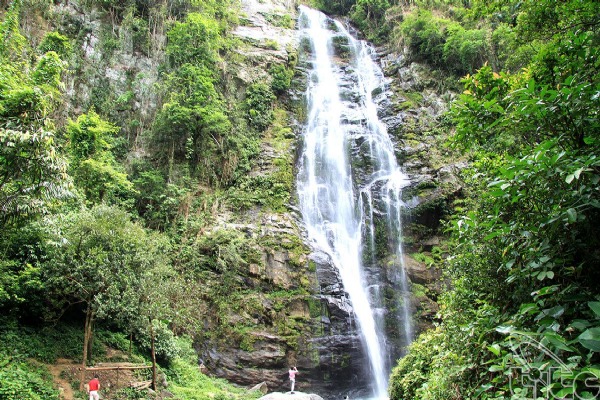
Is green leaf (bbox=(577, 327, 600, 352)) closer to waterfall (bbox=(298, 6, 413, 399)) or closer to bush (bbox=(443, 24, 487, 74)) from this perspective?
waterfall (bbox=(298, 6, 413, 399))

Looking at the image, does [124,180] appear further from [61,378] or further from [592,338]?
[592,338]

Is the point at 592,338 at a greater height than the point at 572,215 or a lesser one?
lesser

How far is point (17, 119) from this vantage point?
7.58m

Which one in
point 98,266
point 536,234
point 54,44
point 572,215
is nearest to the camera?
point 572,215

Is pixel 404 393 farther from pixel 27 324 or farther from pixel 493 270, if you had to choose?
pixel 27 324

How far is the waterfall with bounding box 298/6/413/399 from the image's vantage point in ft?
56.9

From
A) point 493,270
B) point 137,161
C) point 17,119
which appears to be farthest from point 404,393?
point 137,161

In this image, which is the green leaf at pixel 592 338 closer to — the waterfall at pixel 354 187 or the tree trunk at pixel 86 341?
the tree trunk at pixel 86 341

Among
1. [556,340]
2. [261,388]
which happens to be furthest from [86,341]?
[556,340]

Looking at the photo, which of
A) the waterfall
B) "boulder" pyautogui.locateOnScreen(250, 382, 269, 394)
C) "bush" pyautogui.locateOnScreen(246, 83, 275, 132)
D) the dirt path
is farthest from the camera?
"bush" pyautogui.locateOnScreen(246, 83, 275, 132)

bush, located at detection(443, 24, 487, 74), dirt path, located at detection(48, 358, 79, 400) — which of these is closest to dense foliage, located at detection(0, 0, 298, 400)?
dirt path, located at detection(48, 358, 79, 400)

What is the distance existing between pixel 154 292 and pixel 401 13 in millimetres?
30466

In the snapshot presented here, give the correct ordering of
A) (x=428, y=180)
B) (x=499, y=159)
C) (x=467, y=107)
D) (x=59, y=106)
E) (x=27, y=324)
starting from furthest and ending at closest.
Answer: (x=428, y=180), (x=59, y=106), (x=27, y=324), (x=499, y=159), (x=467, y=107)

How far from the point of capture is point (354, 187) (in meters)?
Result: 21.4
